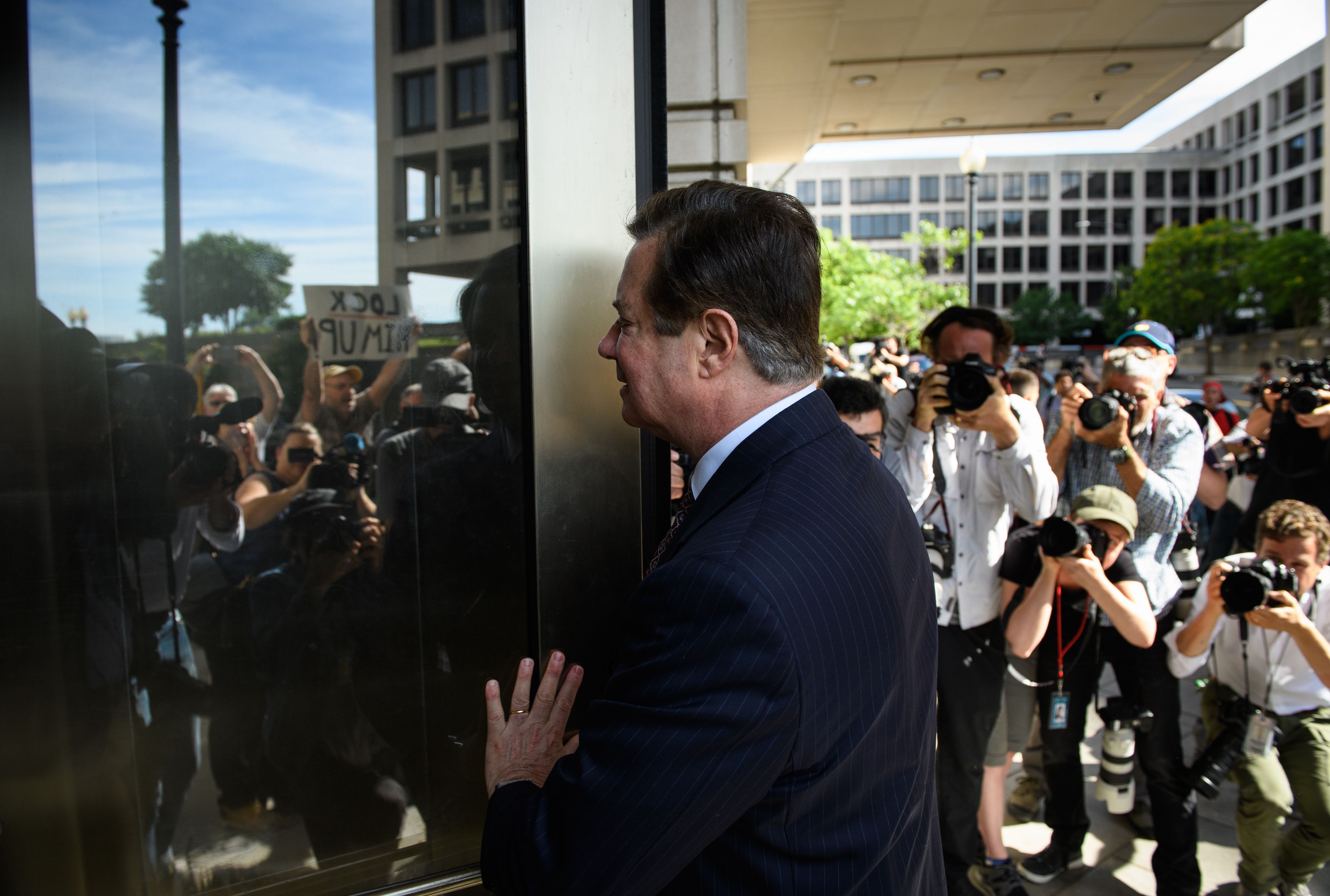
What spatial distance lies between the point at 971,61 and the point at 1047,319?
84.9 metres

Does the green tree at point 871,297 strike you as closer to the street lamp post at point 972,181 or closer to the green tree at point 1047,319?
the street lamp post at point 972,181

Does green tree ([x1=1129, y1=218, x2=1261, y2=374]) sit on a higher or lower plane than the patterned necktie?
higher

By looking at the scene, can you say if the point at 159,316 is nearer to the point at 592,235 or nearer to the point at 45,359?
the point at 45,359

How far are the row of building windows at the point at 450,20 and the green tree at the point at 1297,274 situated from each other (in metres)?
55.7

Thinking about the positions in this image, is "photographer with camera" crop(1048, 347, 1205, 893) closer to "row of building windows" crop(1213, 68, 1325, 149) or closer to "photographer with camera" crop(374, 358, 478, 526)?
"photographer with camera" crop(374, 358, 478, 526)

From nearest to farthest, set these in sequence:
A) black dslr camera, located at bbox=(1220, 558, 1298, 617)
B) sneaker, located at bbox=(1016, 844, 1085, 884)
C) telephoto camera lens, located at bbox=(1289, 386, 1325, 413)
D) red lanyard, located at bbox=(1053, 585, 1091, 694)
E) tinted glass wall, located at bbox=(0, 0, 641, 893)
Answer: tinted glass wall, located at bbox=(0, 0, 641, 893), black dslr camera, located at bbox=(1220, 558, 1298, 617), red lanyard, located at bbox=(1053, 585, 1091, 694), sneaker, located at bbox=(1016, 844, 1085, 884), telephoto camera lens, located at bbox=(1289, 386, 1325, 413)

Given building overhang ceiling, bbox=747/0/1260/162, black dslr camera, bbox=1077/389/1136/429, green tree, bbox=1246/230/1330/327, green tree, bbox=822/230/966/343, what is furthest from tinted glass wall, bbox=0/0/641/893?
green tree, bbox=1246/230/1330/327

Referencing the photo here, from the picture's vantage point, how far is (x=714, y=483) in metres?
1.14

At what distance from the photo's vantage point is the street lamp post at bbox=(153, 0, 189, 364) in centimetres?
160

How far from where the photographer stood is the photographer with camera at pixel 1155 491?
3232mm

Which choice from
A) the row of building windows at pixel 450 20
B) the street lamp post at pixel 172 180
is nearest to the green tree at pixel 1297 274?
the row of building windows at pixel 450 20

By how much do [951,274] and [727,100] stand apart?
283 feet

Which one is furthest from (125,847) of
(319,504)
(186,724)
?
(319,504)

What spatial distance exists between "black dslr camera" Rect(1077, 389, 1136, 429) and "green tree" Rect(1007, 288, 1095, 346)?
86.3 meters
